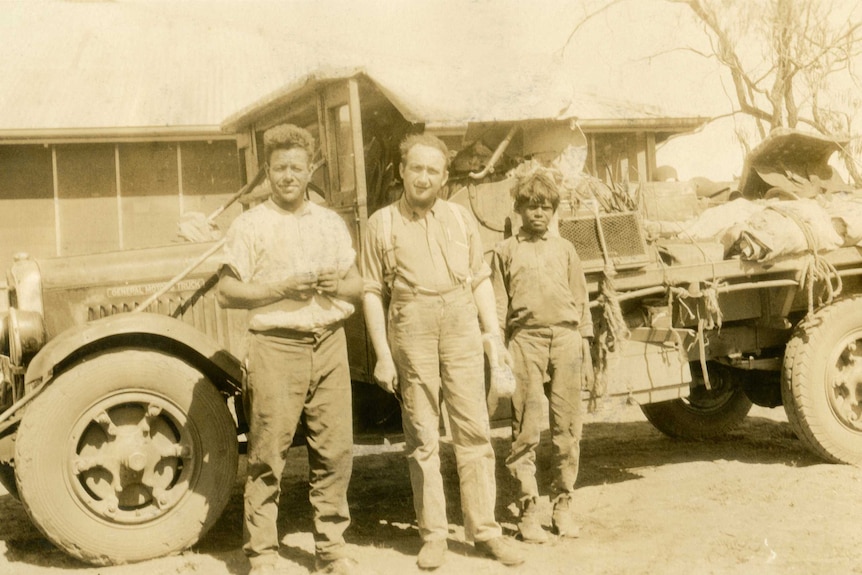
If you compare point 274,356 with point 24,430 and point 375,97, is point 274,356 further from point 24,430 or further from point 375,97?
point 375,97

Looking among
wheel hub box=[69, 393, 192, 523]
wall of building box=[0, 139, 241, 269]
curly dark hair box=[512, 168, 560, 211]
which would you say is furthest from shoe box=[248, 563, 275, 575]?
wall of building box=[0, 139, 241, 269]

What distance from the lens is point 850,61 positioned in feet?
45.0

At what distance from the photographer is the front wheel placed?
370 centimetres

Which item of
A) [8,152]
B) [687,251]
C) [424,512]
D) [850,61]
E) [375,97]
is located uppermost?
[850,61]

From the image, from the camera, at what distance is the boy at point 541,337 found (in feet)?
13.1

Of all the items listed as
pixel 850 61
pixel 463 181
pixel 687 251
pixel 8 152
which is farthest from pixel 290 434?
pixel 850 61

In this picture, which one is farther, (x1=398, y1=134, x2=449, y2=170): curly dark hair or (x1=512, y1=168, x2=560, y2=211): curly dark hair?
(x1=512, y1=168, x2=560, y2=211): curly dark hair

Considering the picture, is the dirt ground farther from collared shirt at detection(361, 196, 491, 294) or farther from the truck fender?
collared shirt at detection(361, 196, 491, 294)

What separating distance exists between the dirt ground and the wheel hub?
0.29m

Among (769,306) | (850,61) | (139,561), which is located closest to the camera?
(139,561)

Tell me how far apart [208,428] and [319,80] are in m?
1.82

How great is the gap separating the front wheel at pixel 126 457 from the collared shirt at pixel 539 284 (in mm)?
1479

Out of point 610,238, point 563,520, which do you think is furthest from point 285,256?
point 610,238

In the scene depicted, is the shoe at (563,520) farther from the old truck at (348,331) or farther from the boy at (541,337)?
the old truck at (348,331)
